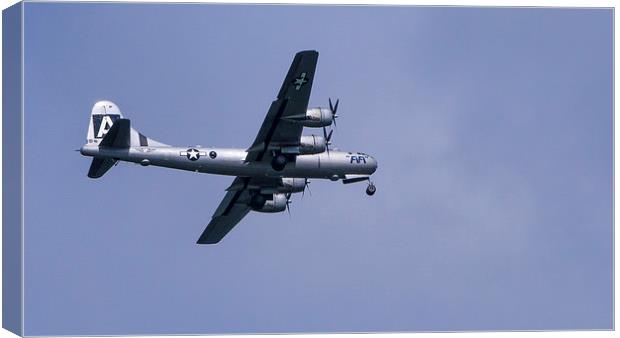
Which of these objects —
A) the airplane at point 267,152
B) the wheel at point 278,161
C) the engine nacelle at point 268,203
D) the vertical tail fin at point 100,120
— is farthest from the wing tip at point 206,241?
the vertical tail fin at point 100,120

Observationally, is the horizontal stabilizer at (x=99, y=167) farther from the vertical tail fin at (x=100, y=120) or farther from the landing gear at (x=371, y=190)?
the landing gear at (x=371, y=190)

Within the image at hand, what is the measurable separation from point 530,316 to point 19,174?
1479 cm


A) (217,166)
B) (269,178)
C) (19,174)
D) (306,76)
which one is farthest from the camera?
(269,178)

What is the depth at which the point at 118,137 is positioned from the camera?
45.4 meters

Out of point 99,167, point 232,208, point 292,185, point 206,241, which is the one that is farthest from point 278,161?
point 206,241

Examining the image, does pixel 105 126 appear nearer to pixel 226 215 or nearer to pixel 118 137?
pixel 118 137

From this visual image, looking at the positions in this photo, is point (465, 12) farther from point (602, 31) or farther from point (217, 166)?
point (217, 166)

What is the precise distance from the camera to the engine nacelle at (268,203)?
5131 centimetres

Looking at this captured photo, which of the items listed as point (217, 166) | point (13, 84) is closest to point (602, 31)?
point (217, 166)

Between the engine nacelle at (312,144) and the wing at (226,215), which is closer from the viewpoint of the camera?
the engine nacelle at (312,144)

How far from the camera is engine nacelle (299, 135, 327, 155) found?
47.9 metres

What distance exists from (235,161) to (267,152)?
3.51 feet

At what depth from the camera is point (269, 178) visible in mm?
50969

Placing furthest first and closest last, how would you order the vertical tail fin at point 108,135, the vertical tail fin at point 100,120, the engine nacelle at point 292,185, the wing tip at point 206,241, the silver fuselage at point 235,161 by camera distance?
the wing tip at point 206,241, the engine nacelle at point 292,185, the vertical tail fin at point 100,120, the silver fuselage at point 235,161, the vertical tail fin at point 108,135
